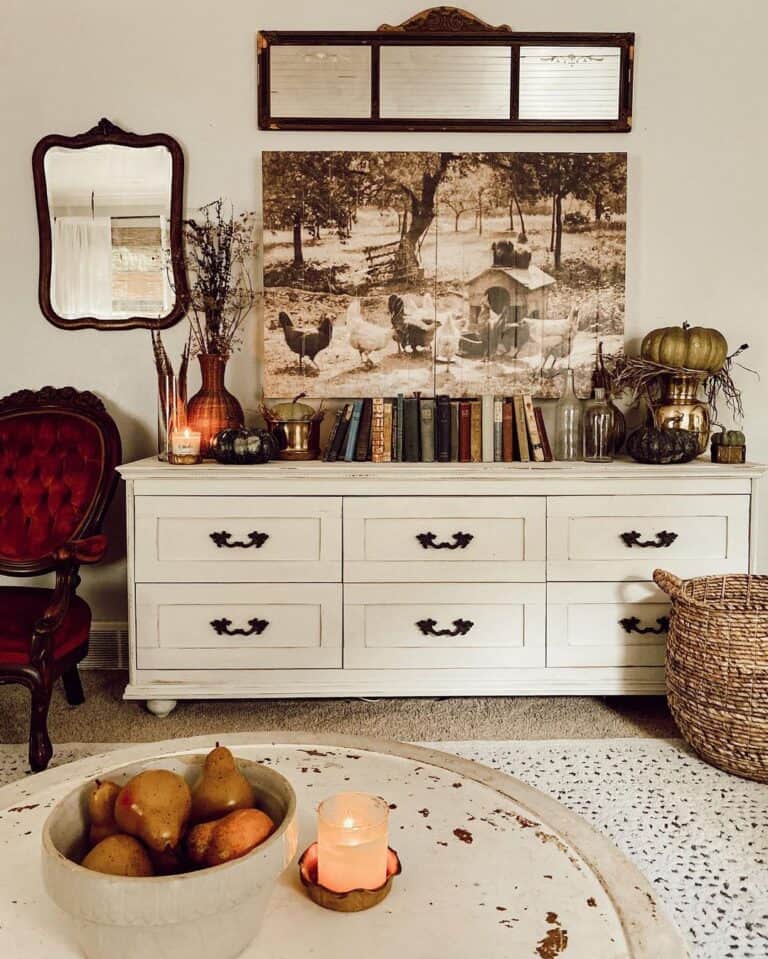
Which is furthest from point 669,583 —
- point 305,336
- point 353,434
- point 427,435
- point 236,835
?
point 236,835

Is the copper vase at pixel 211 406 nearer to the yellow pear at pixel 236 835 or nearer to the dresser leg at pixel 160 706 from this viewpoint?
the dresser leg at pixel 160 706

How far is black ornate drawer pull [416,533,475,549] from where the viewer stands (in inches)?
108

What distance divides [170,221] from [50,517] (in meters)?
1.19

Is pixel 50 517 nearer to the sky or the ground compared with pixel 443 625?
nearer to the sky

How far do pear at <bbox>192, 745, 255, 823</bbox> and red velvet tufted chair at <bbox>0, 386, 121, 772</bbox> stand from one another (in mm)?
1616

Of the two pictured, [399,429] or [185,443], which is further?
[399,429]

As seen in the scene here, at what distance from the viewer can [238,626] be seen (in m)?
2.77

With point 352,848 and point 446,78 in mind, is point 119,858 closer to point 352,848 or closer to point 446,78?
point 352,848

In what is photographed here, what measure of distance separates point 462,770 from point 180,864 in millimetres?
528

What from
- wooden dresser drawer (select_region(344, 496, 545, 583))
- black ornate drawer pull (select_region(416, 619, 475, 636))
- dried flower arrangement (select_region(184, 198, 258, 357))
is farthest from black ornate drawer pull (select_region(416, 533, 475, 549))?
dried flower arrangement (select_region(184, 198, 258, 357))

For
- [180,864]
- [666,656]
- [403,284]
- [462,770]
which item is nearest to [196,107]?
[403,284]

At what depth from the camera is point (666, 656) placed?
263 centimetres

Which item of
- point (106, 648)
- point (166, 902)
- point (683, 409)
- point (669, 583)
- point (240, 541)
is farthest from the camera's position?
point (106, 648)

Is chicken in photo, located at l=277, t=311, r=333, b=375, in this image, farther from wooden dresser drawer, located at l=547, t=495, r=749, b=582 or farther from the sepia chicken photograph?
wooden dresser drawer, located at l=547, t=495, r=749, b=582
